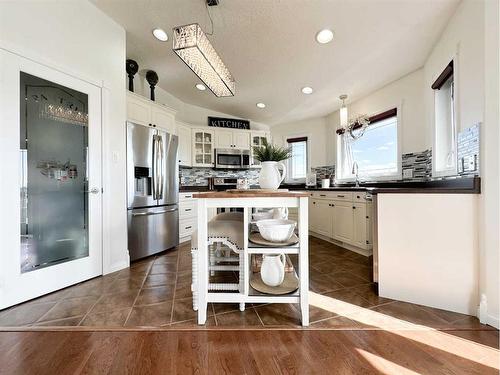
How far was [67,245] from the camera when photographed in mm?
2150

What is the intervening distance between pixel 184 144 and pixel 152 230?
1.91 metres

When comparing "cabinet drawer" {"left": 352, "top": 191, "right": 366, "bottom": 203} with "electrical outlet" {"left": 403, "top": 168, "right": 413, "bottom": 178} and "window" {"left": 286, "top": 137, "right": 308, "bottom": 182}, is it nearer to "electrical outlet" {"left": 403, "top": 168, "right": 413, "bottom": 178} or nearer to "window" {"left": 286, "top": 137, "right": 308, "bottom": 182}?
"electrical outlet" {"left": 403, "top": 168, "right": 413, "bottom": 178}

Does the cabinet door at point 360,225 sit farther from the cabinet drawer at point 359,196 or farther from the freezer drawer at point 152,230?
the freezer drawer at point 152,230

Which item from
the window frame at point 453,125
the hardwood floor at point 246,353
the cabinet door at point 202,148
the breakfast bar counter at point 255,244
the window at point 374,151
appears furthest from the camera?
the cabinet door at point 202,148

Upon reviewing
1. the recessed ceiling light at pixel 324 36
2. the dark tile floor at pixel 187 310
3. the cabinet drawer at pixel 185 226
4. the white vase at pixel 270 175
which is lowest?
the dark tile floor at pixel 187 310

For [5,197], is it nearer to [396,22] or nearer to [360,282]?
[360,282]

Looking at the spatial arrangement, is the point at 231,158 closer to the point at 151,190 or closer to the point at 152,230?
the point at 151,190

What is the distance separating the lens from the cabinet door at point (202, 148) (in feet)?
14.9

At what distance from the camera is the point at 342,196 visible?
336 centimetres

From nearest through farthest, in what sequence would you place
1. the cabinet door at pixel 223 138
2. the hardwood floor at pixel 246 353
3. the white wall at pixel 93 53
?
the hardwood floor at pixel 246 353 → the white wall at pixel 93 53 → the cabinet door at pixel 223 138

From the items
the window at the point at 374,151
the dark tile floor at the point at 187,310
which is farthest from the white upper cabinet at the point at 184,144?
the window at the point at 374,151

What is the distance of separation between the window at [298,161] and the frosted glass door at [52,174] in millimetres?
3874

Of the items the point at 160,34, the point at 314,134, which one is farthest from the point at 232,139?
the point at 160,34

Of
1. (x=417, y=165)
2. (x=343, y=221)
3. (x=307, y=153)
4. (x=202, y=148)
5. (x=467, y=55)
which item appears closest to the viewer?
(x=467, y=55)
